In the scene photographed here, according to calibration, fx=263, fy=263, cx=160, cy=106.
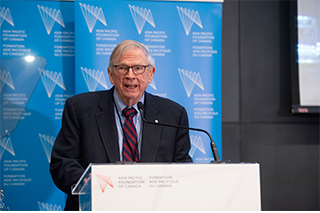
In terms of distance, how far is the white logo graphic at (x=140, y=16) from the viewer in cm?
281

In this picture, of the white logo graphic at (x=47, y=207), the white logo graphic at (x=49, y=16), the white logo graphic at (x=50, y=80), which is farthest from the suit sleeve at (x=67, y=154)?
the white logo graphic at (x=49, y=16)

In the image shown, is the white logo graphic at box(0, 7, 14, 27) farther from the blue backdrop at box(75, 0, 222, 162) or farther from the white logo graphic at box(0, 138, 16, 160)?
the white logo graphic at box(0, 138, 16, 160)

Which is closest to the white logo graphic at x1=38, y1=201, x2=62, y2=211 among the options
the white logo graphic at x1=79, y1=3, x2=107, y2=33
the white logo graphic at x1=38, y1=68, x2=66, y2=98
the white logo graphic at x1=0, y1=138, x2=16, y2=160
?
the white logo graphic at x1=0, y1=138, x2=16, y2=160

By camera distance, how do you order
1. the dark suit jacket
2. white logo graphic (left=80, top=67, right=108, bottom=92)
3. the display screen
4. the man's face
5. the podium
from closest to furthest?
1. the podium
2. the dark suit jacket
3. the man's face
4. white logo graphic (left=80, top=67, right=108, bottom=92)
5. the display screen

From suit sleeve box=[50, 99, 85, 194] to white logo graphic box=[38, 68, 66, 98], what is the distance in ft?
3.58

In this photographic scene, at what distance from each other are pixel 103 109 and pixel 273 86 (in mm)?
2342

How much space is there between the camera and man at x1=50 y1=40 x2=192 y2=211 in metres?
1.75

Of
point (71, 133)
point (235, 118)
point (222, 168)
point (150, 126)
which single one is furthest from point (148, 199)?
point (235, 118)

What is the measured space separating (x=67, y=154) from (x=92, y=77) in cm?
116

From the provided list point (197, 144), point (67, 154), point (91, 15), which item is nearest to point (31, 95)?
point (91, 15)

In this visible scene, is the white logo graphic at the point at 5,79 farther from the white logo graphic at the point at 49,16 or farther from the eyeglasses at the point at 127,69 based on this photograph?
the eyeglasses at the point at 127,69

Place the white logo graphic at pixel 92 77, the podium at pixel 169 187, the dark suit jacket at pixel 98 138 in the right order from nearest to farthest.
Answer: the podium at pixel 169 187, the dark suit jacket at pixel 98 138, the white logo graphic at pixel 92 77

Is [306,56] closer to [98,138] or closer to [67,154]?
[98,138]

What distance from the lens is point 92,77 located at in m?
2.73
